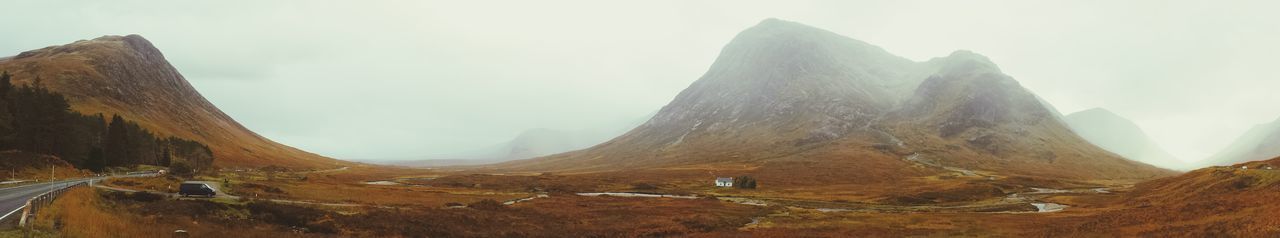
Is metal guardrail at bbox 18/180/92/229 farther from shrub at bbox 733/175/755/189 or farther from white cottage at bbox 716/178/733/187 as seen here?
white cottage at bbox 716/178/733/187

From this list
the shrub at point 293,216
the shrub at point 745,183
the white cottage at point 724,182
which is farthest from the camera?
the white cottage at point 724,182

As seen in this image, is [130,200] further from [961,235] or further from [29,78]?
[29,78]

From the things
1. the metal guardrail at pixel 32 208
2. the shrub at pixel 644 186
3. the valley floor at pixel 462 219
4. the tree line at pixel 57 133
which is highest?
the tree line at pixel 57 133

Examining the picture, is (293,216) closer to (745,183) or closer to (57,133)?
(57,133)

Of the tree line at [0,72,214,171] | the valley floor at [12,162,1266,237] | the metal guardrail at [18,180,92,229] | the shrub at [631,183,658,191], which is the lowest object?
the shrub at [631,183,658,191]

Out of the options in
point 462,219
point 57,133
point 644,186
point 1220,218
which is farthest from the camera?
point 644,186

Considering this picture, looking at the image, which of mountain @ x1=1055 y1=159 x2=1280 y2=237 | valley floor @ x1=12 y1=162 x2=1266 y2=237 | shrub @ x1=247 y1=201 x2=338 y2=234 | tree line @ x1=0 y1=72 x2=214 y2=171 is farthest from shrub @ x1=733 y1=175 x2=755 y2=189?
tree line @ x1=0 y1=72 x2=214 y2=171

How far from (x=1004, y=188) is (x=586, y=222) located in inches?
4692

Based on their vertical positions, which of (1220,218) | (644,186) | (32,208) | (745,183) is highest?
(32,208)

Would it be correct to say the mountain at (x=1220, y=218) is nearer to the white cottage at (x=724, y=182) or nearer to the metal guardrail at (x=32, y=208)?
the metal guardrail at (x=32, y=208)

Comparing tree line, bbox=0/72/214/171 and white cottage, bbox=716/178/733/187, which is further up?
tree line, bbox=0/72/214/171

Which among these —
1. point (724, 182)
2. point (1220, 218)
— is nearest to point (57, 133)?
point (724, 182)

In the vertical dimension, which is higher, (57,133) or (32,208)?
(57,133)

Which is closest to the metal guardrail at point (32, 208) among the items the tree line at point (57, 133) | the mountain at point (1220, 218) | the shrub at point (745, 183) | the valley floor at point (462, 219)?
the valley floor at point (462, 219)
